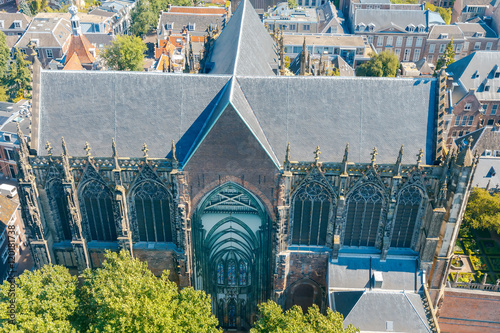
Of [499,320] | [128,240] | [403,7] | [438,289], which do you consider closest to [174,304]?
[128,240]

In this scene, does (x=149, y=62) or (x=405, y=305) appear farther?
(x=149, y=62)

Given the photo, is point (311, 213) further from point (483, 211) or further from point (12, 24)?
point (12, 24)

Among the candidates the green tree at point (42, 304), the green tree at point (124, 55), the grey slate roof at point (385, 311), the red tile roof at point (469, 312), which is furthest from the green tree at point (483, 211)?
the green tree at point (124, 55)

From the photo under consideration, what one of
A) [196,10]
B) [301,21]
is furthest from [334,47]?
[196,10]

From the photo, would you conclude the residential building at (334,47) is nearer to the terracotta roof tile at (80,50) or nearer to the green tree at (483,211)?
the terracotta roof tile at (80,50)

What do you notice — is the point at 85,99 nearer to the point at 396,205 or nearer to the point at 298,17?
the point at 396,205
